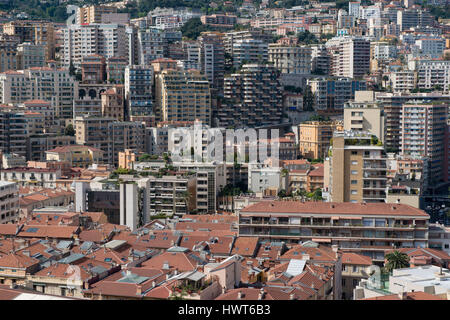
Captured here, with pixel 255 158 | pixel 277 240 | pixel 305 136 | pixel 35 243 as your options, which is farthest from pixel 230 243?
pixel 305 136

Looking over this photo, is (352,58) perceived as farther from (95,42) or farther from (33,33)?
(33,33)

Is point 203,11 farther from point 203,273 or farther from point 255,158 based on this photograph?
point 203,273

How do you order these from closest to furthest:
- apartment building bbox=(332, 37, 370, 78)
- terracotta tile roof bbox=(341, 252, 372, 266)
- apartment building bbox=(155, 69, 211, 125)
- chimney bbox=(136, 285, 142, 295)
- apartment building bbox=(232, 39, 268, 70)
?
chimney bbox=(136, 285, 142, 295) < terracotta tile roof bbox=(341, 252, 372, 266) < apartment building bbox=(155, 69, 211, 125) < apartment building bbox=(232, 39, 268, 70) < apartment building bbox=(332, 37, 370, 78)

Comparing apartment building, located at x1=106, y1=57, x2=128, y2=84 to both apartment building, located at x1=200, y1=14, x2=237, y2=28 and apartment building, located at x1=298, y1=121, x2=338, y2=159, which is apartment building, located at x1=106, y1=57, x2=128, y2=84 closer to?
apartment building, located at x1=298, y1=121, x2=338, y2=159

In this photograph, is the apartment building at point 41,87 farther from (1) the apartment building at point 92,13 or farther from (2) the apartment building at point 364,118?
(2) the apartment building at point 364,118

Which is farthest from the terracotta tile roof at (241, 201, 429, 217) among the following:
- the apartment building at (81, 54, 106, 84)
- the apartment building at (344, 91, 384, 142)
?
the apartment building at (81, 54, 106, 84)

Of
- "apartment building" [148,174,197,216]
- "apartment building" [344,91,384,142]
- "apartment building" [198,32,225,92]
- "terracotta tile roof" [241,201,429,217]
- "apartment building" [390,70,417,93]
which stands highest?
"apartment building" [198,32,225,92]
